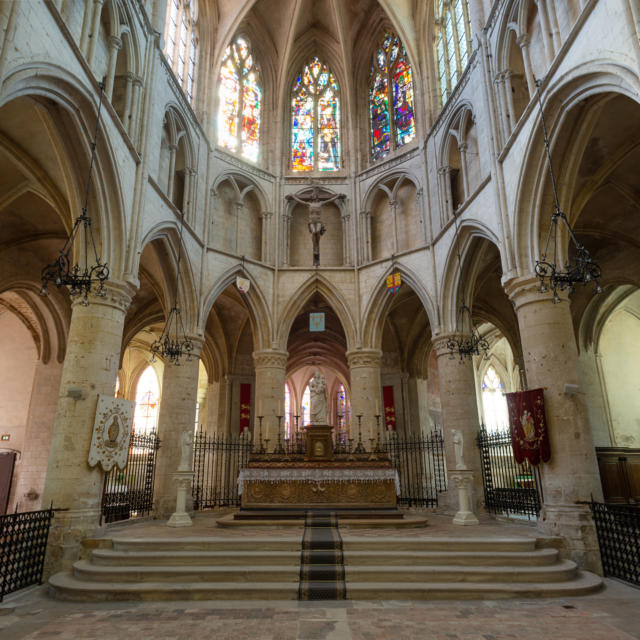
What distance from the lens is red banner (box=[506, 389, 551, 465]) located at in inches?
420

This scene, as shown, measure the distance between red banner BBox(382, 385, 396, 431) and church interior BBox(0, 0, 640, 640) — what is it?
1.31 feet

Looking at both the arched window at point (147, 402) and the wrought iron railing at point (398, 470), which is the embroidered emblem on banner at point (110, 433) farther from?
the arched window at point (147, 402)

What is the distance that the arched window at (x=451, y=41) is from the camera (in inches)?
673

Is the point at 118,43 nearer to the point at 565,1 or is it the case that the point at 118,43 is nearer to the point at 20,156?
the point at 20,156

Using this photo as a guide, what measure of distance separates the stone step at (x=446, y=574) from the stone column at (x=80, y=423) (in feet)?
17.4

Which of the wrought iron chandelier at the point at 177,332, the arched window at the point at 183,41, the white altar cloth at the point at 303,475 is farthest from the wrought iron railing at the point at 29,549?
the arched window at the point at 183,41

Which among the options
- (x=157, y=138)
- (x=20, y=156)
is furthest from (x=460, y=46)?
(x=20, y=156)

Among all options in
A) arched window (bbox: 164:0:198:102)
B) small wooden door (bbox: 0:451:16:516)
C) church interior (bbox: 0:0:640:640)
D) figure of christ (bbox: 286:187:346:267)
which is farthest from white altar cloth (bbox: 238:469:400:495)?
arched window (bbox: 164:0:198:102)

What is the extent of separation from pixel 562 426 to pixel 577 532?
2.02 m

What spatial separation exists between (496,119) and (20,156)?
39.1 feet

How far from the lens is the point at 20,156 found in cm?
1169

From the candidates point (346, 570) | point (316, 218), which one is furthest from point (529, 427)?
point (316, 218)

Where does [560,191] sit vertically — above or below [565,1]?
below

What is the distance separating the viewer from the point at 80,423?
10.3 meters
